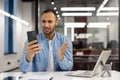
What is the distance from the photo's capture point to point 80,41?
612cm

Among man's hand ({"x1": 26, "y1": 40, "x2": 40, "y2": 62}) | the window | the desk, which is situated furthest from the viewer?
the window

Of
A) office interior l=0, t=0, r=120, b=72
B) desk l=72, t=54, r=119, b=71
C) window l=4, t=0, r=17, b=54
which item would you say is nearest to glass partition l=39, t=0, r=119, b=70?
office interior l=0, t=0, r=120, b=72

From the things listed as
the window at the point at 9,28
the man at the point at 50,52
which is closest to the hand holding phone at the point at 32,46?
the man at the point at 50,52

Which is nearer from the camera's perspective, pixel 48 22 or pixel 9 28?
pixel 48 22

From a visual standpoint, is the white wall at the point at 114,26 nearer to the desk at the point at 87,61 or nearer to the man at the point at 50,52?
the desk at the point at 87,61

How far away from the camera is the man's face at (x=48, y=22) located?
2.63m

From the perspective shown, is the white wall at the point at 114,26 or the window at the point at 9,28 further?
the window at the point at 9,28

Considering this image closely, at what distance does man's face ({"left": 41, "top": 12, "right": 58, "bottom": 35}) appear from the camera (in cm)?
263

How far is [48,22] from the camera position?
266cm

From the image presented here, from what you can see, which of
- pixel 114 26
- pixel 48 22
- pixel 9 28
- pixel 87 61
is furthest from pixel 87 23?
pixel 48 22

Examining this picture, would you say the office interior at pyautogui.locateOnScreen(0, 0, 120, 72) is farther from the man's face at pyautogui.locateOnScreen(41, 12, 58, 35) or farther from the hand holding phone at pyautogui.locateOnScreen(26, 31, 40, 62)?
the hand holding phone at pyautogui.locateOnScreen(26, 31, 40, 62)

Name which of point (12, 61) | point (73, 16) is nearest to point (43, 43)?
point (73, 16)

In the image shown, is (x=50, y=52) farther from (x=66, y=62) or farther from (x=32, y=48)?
(x=32, y=48)

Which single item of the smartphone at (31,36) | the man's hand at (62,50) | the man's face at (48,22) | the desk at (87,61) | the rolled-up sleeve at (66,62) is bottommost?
the desk at (87,61)
